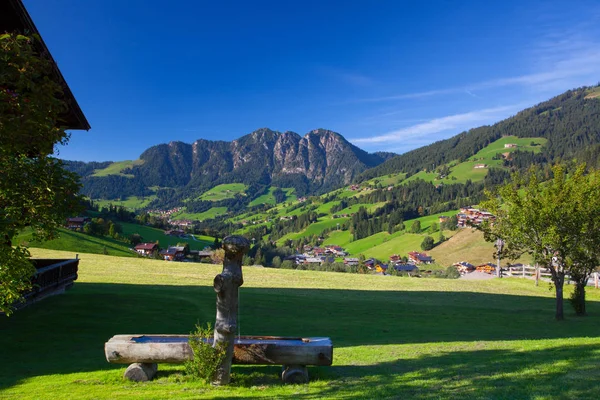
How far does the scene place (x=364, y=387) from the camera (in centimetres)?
899

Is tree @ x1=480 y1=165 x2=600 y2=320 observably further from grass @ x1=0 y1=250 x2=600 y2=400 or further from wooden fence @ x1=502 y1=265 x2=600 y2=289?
wooden fence @ x1=502 y1=265 x2=600 y2=289

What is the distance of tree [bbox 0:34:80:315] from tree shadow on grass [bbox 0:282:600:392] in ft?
15.1

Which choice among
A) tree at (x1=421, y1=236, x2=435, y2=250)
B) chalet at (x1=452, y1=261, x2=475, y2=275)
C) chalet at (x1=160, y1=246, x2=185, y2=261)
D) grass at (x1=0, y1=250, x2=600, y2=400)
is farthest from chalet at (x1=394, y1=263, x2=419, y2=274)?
grass at (x1=0, y1=250, x2=600, y2=400)

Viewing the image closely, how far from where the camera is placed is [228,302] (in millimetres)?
9555

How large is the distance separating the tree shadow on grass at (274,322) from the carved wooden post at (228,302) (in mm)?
842

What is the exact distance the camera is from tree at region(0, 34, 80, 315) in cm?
680

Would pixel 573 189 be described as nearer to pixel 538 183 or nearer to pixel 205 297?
→ pixel 538 183

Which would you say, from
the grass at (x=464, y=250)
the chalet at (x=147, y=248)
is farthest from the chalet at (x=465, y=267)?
the chalet at (x=147, y=248)

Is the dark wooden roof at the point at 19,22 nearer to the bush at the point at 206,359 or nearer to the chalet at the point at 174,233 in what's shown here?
the bush at the point at 206,359

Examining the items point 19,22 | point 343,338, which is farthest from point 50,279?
point 343,338

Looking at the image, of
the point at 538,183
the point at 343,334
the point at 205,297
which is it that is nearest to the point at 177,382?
the point at 343,334

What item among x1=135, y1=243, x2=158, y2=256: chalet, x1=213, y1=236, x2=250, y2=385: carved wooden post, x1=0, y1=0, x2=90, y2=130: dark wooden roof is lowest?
x1=135, y1=243, x2=158, y2=256: chalet

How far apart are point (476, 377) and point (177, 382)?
7.44 meters

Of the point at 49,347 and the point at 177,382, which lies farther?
the point at 49,347
